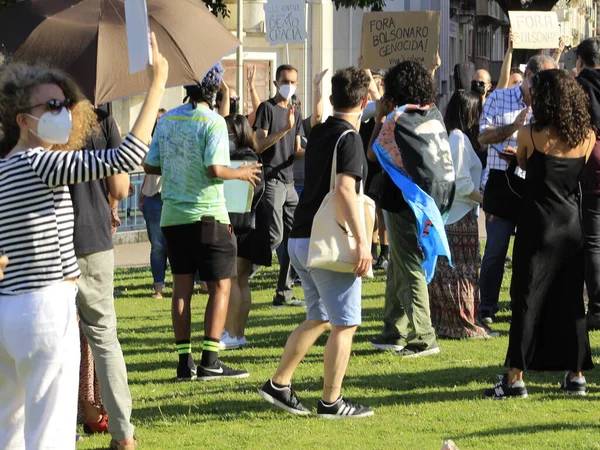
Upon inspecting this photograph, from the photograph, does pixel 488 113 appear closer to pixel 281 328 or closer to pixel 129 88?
pixel 281 328

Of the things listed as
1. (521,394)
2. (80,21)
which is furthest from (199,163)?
(521,394)

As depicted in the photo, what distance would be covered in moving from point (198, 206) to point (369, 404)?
1642mm

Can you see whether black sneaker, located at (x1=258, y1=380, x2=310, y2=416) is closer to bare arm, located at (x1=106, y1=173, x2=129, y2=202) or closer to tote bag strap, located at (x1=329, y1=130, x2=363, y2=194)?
tote bag strap, located at (x1=329, y1=130, x2=363, y2=194)

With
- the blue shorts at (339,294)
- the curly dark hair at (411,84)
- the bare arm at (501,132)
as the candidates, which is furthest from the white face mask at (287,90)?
the blue shorts at (339,294)

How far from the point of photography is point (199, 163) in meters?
7.61

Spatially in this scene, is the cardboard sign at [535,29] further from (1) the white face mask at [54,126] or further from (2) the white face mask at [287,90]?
(1) the white face mask at [54,126]

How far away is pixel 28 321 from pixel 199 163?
3.25m

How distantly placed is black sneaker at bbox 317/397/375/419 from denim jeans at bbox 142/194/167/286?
521 cm

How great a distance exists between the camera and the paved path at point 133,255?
14977 mm

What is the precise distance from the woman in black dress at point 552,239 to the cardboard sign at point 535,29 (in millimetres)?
4406

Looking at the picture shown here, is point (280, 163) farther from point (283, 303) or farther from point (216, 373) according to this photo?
point (216, 373)

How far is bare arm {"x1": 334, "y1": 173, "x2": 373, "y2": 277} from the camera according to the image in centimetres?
649

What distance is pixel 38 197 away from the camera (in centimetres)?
451

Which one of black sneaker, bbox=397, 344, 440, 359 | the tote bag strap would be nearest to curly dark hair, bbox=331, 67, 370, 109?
the tote bag strap
